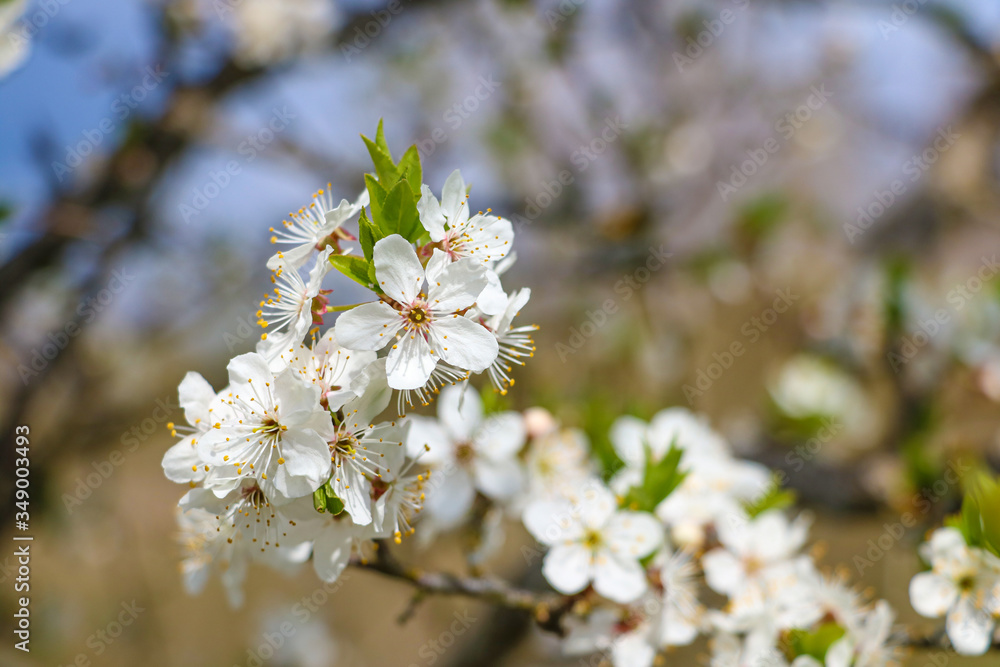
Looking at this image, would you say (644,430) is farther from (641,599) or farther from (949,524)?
(949,524)

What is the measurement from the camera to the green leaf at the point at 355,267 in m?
0.75

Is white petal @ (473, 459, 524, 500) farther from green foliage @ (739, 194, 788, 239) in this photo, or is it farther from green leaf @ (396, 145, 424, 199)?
green foliage @ (739, 194, 788, 239)

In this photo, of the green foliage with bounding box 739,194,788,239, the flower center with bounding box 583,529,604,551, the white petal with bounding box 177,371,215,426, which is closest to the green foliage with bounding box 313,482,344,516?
the white petal with bounding box 177,371,215,426

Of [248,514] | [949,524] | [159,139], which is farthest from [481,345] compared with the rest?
[159,139]

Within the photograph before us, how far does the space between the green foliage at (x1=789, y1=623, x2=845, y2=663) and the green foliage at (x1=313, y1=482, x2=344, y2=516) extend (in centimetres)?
76

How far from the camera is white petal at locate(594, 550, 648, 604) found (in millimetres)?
955

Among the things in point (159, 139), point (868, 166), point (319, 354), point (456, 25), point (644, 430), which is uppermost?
point (456, 25)

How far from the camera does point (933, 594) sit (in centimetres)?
102

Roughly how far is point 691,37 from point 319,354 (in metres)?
3.13

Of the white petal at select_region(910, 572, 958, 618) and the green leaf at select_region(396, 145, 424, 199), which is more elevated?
the green leaf at select_region(396, 145, 424, 199)

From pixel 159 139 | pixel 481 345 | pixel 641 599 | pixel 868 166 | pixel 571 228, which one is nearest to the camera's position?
pixel 481 345

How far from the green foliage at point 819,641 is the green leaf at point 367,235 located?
2.94 ft

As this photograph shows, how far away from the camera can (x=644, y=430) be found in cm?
130

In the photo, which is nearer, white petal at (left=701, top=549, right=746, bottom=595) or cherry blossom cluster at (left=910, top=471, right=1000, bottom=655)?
cherry blossom cluster at (left=910, top=471, right=1000, bottom=655)
